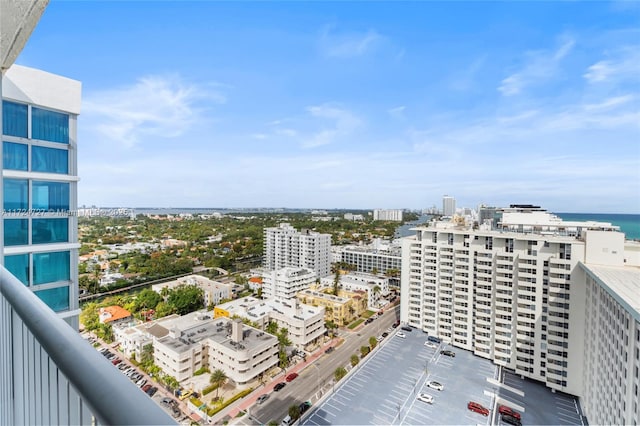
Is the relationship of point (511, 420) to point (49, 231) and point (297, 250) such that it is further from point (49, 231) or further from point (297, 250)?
point (297, 250)

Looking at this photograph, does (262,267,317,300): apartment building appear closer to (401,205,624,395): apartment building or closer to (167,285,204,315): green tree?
(167,285,204,315): green tree

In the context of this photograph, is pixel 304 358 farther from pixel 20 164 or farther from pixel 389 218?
pixel 389 218

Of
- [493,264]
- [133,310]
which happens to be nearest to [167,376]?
[133,310]

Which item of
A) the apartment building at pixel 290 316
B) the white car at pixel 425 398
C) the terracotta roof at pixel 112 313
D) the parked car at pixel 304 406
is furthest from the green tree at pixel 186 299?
the white car at pixel 425 398

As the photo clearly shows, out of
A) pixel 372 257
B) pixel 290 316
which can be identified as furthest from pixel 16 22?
pixel 372 257

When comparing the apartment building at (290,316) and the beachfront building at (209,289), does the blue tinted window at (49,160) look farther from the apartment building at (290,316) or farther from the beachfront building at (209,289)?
the beachfront building at (209,289)

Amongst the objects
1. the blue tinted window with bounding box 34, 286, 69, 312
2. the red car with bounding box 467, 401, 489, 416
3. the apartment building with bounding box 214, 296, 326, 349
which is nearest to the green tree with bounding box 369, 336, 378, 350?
the apartment building with bounding box 214, 296, 326, 349
